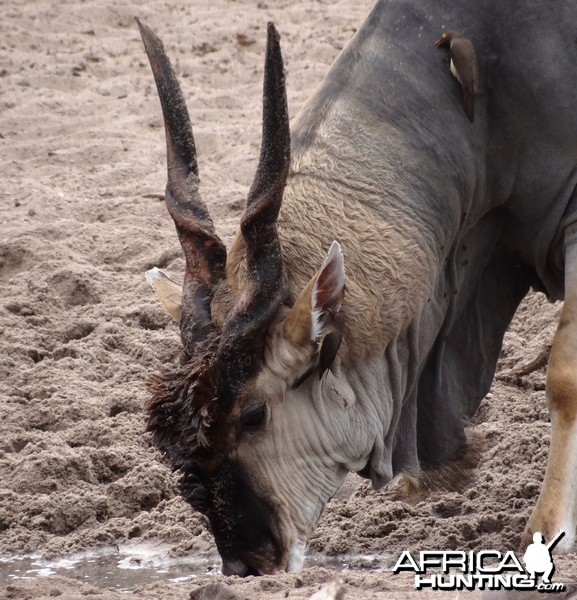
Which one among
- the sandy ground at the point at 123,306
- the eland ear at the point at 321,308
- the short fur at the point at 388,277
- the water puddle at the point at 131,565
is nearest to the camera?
the eland ear at the point at 321,308

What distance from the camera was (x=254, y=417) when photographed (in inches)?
175

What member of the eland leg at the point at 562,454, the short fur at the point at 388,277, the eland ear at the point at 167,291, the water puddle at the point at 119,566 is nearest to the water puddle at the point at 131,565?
the water puddle at the point at 119,566

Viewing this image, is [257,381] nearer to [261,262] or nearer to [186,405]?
[186,405]

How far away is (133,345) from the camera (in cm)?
672

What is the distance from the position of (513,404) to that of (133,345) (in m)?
1.75

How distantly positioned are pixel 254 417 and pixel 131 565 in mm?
1169

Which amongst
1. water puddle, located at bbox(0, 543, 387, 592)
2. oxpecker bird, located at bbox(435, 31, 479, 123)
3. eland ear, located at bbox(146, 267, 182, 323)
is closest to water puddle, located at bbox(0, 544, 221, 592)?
water puddle, located at bbox(0, 543, 387, 592)

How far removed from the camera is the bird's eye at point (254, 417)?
443 cm

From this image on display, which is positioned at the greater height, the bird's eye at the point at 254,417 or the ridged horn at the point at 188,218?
the ridged horn at the point at 188,218

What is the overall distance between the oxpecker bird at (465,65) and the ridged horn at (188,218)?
91 cm

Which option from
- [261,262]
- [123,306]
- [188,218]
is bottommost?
[261,262]

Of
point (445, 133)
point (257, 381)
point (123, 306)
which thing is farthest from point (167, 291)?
point (123, 306)

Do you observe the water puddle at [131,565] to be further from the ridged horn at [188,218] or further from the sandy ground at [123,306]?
the ridged horn at [188,218]

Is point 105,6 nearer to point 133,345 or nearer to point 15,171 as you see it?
point 15,171
